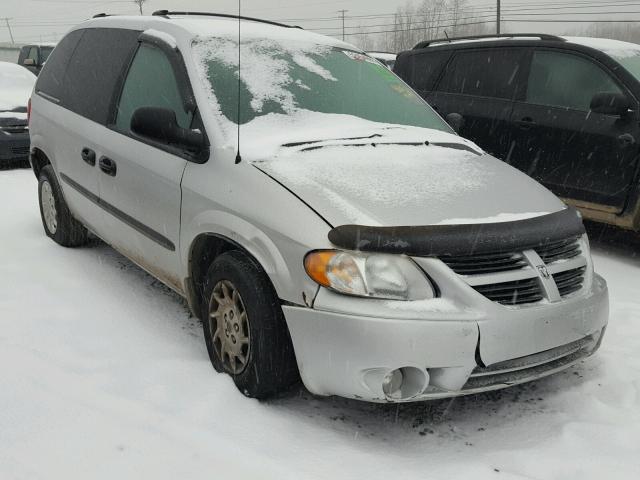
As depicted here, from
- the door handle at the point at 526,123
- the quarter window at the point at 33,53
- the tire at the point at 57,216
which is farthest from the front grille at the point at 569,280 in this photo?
the quarter window at the point at 33,53

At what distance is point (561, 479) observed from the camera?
2439 mm

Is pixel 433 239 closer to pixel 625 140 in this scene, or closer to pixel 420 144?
pixel 420 144

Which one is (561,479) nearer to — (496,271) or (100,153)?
(496,271)

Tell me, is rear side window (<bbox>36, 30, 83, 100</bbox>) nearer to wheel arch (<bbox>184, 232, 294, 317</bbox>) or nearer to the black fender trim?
wheel arch (<bbox>184, 232, 294, 317</bbox>)

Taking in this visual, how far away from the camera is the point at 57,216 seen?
16.4 ft

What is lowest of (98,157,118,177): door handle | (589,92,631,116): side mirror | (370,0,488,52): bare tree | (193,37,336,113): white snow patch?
(370,0,488,52): bare tree

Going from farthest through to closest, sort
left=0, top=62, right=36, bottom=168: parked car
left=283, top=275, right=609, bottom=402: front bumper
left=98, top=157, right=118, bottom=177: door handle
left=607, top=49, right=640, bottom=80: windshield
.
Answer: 1. left=0, top=62, right=36, bottom=168: parked car
2. left=607, top=49, right=640, bottom=80: windshield
3. left=98, top=157, right=118, bottom=177: door handle
4. left=283, top=275, right=609, bottom=402: front bumper

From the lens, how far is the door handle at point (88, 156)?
408 centimetres

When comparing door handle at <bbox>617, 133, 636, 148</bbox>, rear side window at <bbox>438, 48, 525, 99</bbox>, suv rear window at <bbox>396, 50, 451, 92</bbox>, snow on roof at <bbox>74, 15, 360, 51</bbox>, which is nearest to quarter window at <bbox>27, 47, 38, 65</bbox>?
suv rear window at <bbox>396, 50, 451, 92</bbox>

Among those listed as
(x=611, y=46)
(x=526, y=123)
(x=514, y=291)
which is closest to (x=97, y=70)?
(x=514, y=291)

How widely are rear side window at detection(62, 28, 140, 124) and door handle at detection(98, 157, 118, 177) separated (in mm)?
274

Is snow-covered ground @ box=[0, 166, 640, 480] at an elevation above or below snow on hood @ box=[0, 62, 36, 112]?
above

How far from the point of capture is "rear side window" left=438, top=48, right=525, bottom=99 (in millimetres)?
6137

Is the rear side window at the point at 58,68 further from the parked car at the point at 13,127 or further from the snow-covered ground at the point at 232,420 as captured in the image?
the parked car at the point at 13,127
